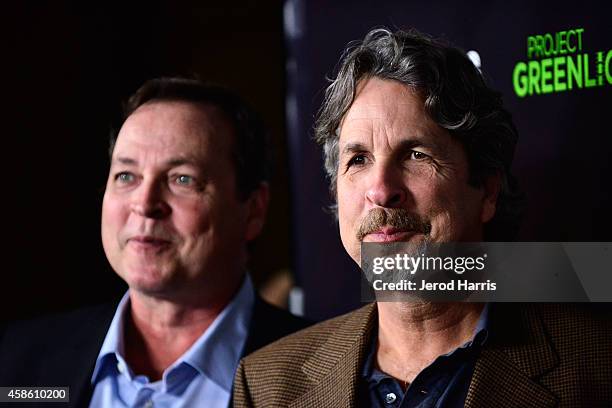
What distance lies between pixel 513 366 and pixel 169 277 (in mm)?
701

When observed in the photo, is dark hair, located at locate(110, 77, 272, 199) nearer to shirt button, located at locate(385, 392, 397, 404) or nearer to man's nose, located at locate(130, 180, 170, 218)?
man's nose, located at locate(130, 180, 170, 218)

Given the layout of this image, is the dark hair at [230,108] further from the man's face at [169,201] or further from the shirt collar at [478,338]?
the shirt collar at [478,338]

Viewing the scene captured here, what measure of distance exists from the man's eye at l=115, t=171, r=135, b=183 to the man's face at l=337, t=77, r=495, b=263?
1.71ft

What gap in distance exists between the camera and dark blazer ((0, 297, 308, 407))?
166 cm

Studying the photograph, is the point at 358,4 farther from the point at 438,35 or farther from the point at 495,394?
the point at 495,394

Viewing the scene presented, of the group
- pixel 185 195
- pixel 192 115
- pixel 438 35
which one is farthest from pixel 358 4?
pixel 185 195

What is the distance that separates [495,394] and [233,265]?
0.68 meters

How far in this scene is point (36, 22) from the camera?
2232 mm

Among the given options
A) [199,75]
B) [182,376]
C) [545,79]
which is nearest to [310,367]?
[182,376]

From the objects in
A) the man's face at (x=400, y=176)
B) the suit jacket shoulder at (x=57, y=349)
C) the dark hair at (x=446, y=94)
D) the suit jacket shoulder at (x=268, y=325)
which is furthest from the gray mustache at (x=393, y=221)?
the suit jacket shoulder at (x=57, y=349)

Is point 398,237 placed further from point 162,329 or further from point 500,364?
point 162,329

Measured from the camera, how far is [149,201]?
1611mm

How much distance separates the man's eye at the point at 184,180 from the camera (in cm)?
165

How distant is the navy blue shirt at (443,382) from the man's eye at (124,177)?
67 cm
